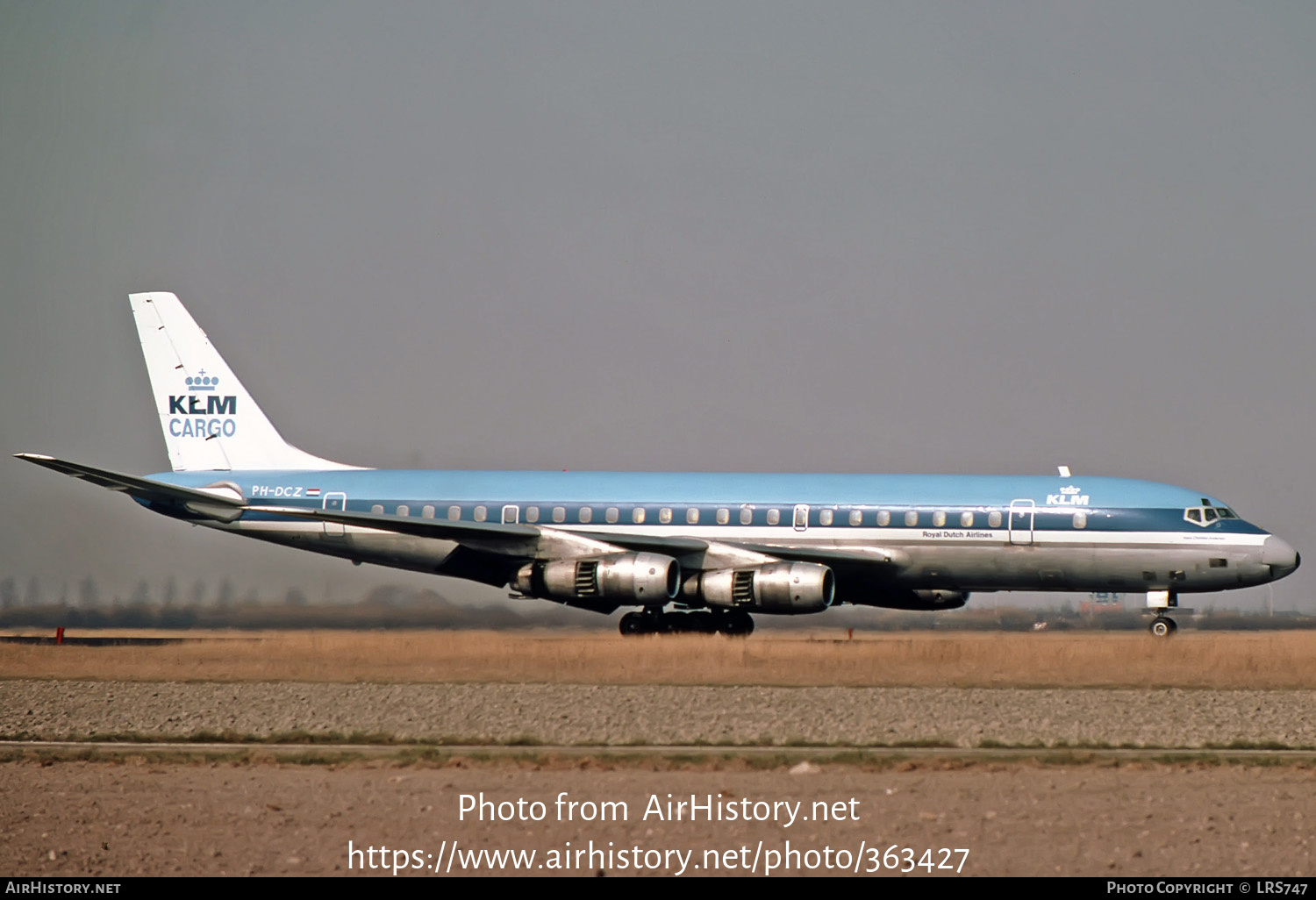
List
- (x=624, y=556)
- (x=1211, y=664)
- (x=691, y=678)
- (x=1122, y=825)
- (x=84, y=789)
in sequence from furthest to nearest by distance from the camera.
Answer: (x=624, y=556) < (x=1211, y=664) < (x=691, y=678) < (x=84, y=789) < (x=1122, y=825)

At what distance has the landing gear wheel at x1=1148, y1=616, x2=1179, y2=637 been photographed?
28625 mm

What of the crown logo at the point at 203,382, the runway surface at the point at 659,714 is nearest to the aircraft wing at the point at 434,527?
the crown logo at the point at 203,382

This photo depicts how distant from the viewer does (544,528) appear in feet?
99.2

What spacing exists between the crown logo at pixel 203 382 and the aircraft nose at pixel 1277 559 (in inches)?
930

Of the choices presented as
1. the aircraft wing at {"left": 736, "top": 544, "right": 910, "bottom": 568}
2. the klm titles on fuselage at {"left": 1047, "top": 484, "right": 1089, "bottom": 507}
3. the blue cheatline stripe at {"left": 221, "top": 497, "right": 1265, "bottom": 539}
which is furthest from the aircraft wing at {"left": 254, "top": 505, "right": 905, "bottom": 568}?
the klm titles on fuselage at {"left": 1047, "top": 484, "right": 1089, "bottom": 507}

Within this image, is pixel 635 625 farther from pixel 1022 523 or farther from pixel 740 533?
pixel 1022 523

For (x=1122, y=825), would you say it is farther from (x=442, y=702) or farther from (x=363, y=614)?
(x=363, y=614)

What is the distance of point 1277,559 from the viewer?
28422mm

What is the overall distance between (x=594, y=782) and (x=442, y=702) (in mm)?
6761

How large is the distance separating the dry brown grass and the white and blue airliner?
4.92ft

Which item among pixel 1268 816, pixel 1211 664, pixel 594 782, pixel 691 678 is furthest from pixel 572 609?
pixel 1268 816

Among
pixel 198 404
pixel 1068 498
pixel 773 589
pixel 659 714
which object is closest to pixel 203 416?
pixel 198 404

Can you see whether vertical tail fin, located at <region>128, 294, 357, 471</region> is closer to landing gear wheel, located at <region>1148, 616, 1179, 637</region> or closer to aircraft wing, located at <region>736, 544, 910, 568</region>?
aircraft wing, located at <region>736, 544, 910, 568</region>
